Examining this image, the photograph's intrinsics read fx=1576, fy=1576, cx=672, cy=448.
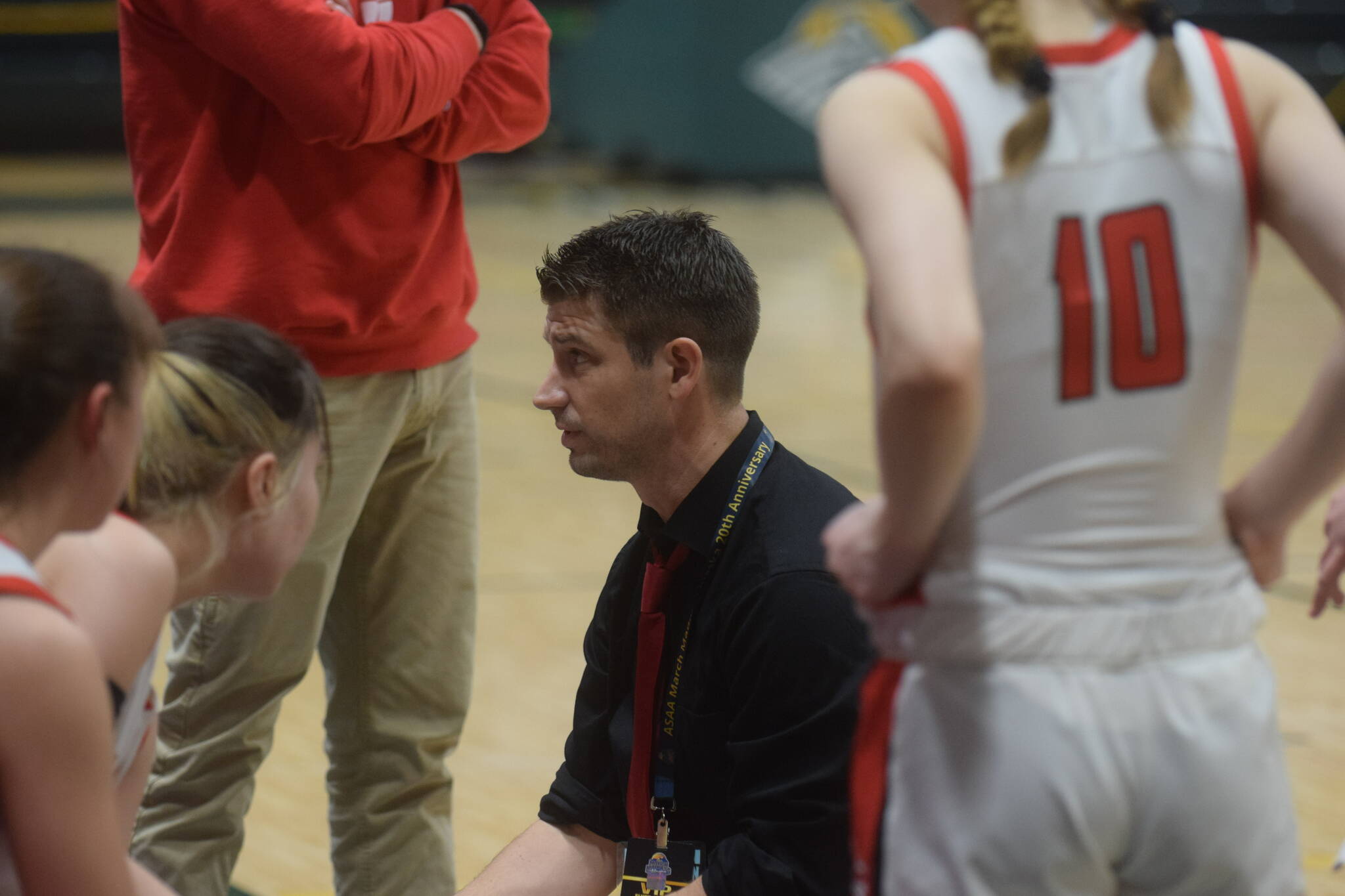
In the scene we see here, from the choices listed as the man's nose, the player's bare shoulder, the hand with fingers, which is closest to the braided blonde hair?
the hand with fingers

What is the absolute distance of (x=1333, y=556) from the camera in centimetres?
172

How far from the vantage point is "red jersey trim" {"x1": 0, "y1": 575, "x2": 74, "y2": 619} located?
1.31m

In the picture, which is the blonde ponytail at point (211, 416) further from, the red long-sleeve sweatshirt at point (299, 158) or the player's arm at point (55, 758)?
the red long-sleeve sweatshirt at point (299, 158)

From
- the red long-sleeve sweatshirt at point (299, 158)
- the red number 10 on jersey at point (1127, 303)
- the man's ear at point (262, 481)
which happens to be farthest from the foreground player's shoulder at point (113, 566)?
the red number 10 on jersey at point (1127, 303)

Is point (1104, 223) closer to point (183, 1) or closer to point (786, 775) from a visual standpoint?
point (786, 775)

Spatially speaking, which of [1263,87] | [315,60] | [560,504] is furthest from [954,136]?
[560,504]

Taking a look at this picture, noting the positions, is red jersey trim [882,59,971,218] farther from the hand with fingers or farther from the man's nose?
the man's nose

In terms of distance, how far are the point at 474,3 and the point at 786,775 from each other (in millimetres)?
1410

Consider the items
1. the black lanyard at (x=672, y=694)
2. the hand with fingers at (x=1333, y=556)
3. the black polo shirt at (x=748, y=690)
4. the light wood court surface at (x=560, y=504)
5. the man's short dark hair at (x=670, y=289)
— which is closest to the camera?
the hand with fingers at (x=1333, y=556)

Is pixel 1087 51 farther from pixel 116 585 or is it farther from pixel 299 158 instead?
pixel 299 158

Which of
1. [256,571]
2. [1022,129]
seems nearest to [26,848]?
[256,571]

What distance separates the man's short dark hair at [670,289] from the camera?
2117 millimetres

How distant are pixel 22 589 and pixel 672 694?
91cm

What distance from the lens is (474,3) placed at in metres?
2.59
